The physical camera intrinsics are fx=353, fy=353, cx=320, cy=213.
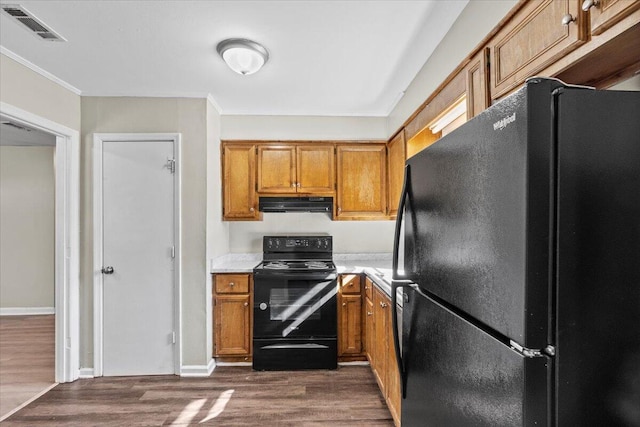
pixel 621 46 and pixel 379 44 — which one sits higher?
pixel 379 44

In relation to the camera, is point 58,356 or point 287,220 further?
point 287,220

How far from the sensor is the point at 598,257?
2.02ft

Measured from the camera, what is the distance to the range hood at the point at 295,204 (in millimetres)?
3578

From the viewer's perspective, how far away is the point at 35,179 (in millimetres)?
5238

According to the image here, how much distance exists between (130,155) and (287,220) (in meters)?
1.63

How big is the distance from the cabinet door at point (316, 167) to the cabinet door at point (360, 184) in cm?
9

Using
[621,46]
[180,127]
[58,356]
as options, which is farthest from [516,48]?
[58,356]


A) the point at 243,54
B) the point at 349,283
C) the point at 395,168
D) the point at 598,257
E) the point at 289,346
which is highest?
the point at 243,54

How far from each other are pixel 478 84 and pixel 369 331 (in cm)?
220

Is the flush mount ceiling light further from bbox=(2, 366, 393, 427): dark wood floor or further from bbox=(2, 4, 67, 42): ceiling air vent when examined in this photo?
bbox=(2, 366, 393, 427): dark wood floor

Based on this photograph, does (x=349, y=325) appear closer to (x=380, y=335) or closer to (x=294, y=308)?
(x=294, y=308)

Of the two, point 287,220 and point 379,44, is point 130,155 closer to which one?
point 287,220

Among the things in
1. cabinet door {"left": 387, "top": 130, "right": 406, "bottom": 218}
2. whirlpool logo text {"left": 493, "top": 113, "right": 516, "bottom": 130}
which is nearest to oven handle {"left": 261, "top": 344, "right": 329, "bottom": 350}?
cabinet door {"left": 387, "top": 130, "right": 406, "bottom": 218}

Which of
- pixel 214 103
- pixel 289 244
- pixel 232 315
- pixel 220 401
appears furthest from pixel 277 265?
pixel 214 103
